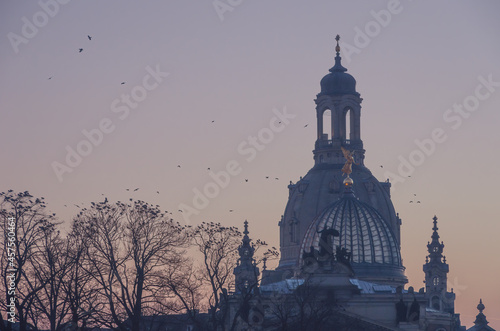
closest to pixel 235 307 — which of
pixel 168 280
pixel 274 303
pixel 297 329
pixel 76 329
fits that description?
pixel 274 303

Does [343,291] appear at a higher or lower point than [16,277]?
higher

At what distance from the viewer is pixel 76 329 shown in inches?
4717

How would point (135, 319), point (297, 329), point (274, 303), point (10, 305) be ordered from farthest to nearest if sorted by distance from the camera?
point (274, 303)
point (297, 329)
point (135, 319)
point (10, 305)

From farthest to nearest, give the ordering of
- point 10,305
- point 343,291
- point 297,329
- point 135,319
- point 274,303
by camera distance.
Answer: point 343,291
point 274,303
point 297,329
point 135,319
point 10,305

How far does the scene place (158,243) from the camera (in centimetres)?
13188

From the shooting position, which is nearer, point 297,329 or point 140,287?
point 140,287

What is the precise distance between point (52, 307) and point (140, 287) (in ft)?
21.7

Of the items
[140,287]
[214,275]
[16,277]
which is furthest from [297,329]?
[16,277]

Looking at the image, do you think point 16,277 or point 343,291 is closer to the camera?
point 16,277

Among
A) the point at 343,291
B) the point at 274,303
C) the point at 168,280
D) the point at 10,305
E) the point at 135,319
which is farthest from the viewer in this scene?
the point at 343,291

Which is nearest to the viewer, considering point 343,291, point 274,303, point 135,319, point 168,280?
point 135,319

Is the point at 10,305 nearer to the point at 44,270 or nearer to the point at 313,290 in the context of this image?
the point at 44,270

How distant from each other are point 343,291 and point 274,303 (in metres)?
16.4

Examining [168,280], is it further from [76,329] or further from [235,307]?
[235,307]
